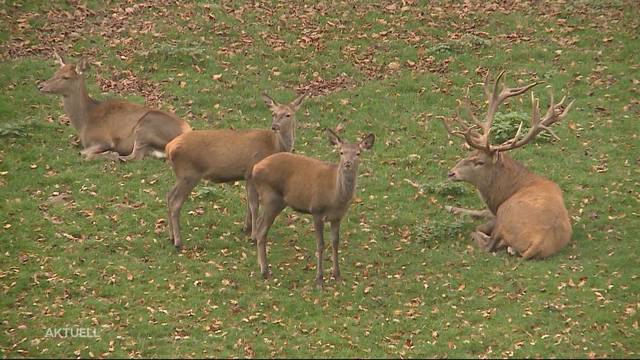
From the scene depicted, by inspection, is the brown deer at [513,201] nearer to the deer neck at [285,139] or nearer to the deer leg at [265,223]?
the deer neck at [285,139]

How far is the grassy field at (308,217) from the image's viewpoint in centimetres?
1072

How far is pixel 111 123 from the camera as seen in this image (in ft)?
52.8

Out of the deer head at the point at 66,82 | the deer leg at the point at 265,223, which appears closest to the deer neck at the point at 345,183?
the deer leg at the point at 265,223

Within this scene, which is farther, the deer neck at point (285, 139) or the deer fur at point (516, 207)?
the deer neck at point (285, 139)

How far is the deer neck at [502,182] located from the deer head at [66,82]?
6946 mm

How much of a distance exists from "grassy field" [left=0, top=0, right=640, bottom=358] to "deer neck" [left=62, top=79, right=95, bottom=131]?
371 mm

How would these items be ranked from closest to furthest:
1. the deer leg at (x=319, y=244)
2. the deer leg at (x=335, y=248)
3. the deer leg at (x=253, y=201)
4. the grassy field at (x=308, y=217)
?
the grassy field at (x=308, y=217) → the deer leg at (x=319, y=244) → the deer leg at (x=335, y=248) → the deer leg at (x=253, y=201)

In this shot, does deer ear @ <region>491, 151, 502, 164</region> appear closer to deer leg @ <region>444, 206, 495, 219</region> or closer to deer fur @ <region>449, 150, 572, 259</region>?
deer fur @ <region>449, 150, 572, 259</region>

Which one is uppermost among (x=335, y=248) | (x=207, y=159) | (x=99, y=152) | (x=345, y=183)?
(x=345, y=183)

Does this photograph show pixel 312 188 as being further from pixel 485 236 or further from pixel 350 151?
pixel 485 236

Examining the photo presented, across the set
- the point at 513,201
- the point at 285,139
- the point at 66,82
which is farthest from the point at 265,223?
the point at 66,82

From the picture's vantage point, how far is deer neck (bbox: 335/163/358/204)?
11609 mm

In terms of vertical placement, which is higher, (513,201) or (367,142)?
(367,142)

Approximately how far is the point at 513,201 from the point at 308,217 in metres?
2.91
